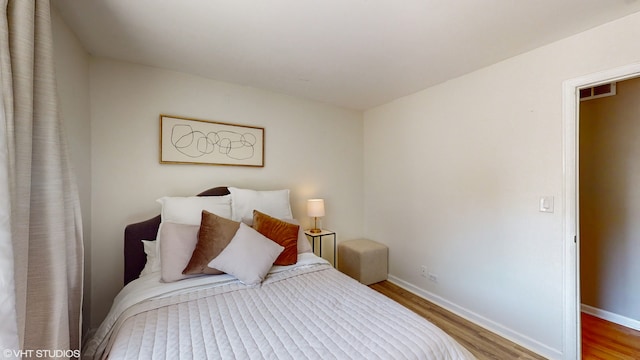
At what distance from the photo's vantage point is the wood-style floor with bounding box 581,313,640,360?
6.17 ft

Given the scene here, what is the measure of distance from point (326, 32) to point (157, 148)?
178cm

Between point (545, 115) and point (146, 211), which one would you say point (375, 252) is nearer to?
point (545, 115)

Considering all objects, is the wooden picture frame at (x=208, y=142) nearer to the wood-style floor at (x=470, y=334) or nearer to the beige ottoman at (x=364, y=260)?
the beige ottoman at (x=364, y=260)

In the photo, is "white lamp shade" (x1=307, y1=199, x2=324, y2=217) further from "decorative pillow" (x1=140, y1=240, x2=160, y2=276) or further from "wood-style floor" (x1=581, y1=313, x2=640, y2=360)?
"wood-style floor" (x1=581, y1=313, x2=640, y2=360)

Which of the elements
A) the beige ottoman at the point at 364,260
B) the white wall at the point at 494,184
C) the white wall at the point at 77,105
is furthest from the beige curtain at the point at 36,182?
the white wall at the point at 494,184

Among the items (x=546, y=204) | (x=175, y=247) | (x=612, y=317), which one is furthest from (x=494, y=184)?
(x=175, y=247)

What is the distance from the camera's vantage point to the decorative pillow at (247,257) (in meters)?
1.69

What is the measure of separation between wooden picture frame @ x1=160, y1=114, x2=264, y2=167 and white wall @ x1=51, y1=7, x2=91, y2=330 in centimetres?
52

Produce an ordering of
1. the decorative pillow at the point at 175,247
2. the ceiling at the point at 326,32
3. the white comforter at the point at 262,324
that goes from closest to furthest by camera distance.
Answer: the white comforter at the point at 262,324, the ceiling at the point at 326,32, the decorative pillow at the point at 175,247

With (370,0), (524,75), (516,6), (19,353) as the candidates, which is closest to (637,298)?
(524,75)

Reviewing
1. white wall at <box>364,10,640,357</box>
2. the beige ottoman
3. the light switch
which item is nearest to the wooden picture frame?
the beige ottoman

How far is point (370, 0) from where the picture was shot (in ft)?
4.73

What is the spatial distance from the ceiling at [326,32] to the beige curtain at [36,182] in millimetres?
667

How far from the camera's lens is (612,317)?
2.35m
